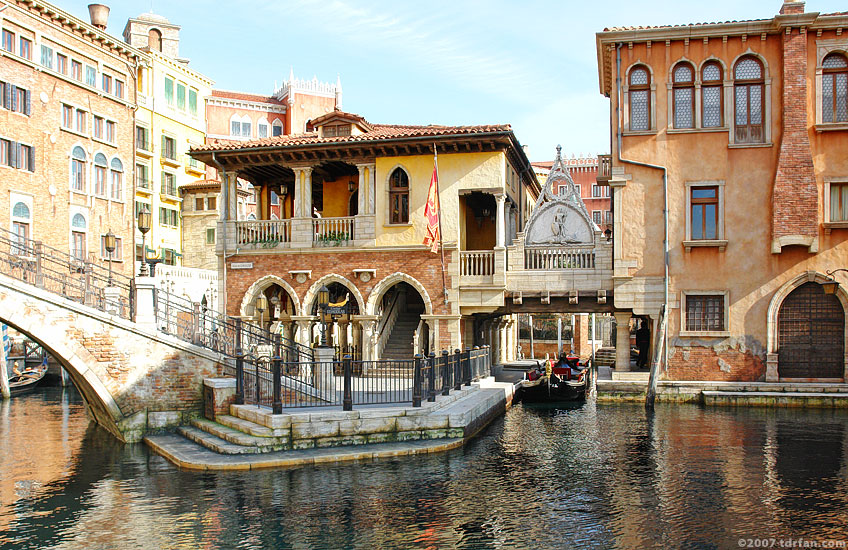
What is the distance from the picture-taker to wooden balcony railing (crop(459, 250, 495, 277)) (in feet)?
80.9

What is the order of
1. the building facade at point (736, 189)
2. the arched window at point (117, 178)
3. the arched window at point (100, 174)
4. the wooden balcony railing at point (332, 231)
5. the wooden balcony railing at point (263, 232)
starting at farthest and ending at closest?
the arched window at point (117, 178)
the arched window at point (100, 174)
the wooden balcony railing at point (263, 232)
the wooden balcony railing at point (332, 231)
the building facade at point (736, 189)

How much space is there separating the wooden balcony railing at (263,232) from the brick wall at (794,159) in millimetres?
15471

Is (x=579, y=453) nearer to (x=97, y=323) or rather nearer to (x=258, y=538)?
(x=258, y=538)

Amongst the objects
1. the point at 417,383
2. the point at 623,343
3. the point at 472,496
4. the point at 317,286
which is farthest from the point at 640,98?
the point at 472,496

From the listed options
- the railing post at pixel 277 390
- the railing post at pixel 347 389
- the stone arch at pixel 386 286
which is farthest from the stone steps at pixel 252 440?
the stone arch at pixel 386 286

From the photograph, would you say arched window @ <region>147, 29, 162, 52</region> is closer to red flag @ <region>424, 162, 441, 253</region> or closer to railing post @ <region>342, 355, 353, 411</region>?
red flag @ <region>424, 162, 441, 253</region>

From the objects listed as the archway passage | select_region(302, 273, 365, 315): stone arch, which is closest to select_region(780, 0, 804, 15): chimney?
the archway passage

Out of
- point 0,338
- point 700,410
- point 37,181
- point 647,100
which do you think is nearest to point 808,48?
point 647,100

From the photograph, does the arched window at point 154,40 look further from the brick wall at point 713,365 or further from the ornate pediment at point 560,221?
the brick wall at point 713,365

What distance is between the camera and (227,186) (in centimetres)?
2709

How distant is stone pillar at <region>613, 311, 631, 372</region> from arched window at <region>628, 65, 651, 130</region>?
5.81 meters

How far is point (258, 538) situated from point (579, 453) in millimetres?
7650

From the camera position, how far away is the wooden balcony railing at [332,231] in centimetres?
2573

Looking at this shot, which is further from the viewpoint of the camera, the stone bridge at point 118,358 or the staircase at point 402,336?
the staircase at point 402,336
